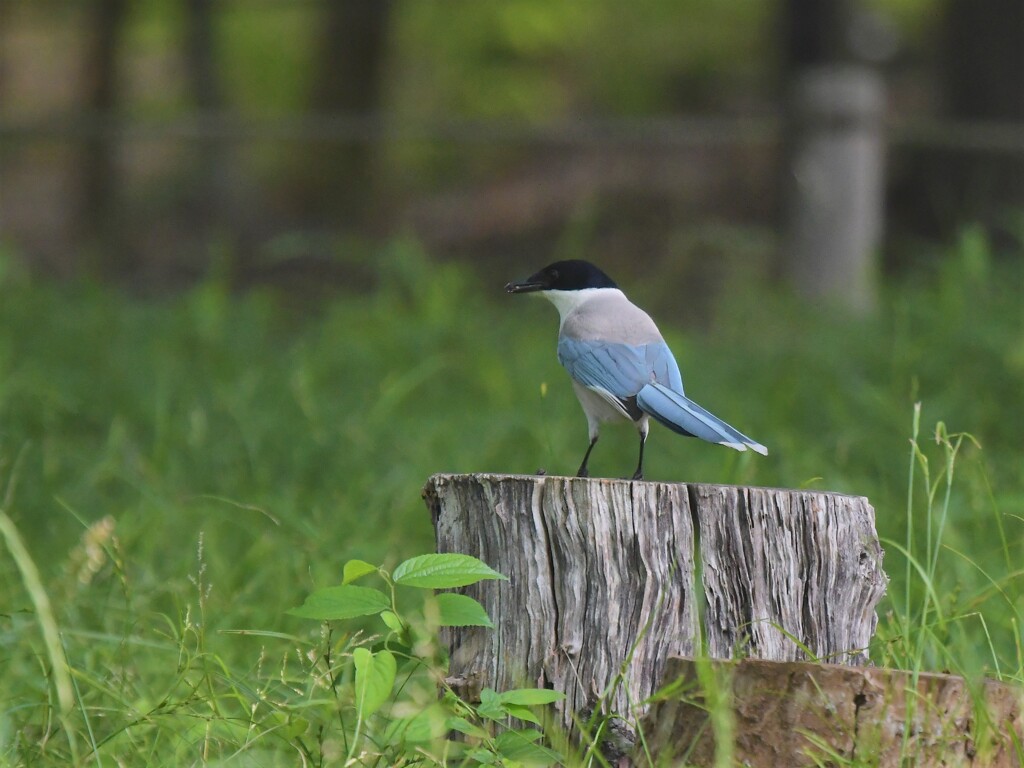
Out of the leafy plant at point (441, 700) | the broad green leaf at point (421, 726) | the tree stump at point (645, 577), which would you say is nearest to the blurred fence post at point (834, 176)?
the tree stump at point (645, 577)

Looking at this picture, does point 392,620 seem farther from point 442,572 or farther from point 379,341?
point 379,341

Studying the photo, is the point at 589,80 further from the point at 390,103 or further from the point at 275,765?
the point at 275,765

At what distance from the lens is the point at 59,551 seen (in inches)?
161

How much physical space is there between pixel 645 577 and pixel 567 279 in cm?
140

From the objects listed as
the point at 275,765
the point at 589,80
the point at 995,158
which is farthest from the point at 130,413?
the point at 589,80

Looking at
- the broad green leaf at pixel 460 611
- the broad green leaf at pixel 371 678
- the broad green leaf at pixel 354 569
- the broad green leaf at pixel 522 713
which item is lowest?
the broad green leaf at pixel 522 713

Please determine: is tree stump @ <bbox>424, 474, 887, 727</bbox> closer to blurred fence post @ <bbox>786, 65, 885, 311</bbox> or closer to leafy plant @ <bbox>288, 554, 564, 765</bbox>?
leafy plant @ <bbox>288, 554, 564, 765</bbox>

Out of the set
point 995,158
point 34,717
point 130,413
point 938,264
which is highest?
point 995,158

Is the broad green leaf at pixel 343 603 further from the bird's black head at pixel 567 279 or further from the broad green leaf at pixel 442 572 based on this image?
the bird's black head at pixel 567 279

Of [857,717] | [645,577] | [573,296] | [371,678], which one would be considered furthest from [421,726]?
[573,296]

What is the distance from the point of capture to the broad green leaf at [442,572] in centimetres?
232

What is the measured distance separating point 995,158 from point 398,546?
5.20 meters

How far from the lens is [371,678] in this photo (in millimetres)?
2219

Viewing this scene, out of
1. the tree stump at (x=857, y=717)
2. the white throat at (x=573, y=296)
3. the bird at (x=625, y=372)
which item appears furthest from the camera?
the white throat at (x=573, y=296)
